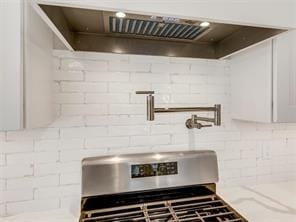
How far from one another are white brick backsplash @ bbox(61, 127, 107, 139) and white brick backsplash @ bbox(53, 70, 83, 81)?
259mm

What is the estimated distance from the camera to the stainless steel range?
93 centimetres

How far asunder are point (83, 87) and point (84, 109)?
0.38 feet

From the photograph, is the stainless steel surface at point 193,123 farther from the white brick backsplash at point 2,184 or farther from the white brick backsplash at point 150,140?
the white brick backsplash at point 2,184

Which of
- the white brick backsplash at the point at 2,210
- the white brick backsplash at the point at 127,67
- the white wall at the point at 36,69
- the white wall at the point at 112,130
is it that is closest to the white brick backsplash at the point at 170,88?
the white wall at the point at 112,130

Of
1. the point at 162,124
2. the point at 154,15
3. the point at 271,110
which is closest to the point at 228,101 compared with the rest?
the point at 271,110

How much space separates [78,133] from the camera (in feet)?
3.65

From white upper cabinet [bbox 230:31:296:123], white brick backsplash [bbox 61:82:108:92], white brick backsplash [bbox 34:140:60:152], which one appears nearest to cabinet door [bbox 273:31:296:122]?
white upper cabinet [bbox 230:31:296:123]

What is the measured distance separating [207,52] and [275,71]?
381mm

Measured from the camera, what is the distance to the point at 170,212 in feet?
3.07

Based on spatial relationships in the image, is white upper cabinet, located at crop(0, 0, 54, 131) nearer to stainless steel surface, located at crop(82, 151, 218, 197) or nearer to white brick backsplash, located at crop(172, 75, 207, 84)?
stainless steel surface, located at crop(82, 151, 218, 197)

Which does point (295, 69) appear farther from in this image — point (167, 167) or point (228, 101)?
point (167, 167)

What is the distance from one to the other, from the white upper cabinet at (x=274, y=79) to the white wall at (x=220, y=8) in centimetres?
22

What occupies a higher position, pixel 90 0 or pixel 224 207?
pixel 90 0

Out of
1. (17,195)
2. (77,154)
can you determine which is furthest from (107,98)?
(17,195)
